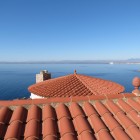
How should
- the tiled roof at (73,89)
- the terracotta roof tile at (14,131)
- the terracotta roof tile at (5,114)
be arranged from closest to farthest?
the terracotta roof tile at (14,131), the terracotta roof tile at (5,114), the tiled roof at (73,89)

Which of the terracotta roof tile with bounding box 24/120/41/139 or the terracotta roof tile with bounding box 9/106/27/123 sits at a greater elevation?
the terracotta roof tile with bounding box 9/106/27/123

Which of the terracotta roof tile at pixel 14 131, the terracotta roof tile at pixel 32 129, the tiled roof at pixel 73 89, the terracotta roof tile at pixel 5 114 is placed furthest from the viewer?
the tiled roof at pixel 73 89

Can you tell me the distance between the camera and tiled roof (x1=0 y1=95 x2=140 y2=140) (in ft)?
14.7

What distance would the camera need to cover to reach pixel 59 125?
194 inches

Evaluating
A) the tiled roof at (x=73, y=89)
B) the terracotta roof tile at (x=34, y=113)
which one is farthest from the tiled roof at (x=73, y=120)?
the tiled roof at (x=73, y=89)

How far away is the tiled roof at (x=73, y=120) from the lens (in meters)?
4.49

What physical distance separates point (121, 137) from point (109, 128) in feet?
1.58

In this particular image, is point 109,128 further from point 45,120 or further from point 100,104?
point 45,120

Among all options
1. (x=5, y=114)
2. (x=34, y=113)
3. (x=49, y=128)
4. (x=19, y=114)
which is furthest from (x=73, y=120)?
(x=5, y=114)

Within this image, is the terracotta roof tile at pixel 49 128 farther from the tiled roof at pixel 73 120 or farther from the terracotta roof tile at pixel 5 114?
the terracotta roof tile at pixel 5 114

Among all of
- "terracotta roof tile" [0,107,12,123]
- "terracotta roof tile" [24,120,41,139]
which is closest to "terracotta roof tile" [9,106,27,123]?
"terracotta roof tile" [0,107,12,123]

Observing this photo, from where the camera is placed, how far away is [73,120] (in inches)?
205

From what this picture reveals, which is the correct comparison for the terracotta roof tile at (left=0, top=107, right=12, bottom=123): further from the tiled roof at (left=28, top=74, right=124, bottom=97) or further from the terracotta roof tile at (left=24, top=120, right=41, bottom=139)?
the tiled roof at (left=28, top=74, right=124, bottom=97)

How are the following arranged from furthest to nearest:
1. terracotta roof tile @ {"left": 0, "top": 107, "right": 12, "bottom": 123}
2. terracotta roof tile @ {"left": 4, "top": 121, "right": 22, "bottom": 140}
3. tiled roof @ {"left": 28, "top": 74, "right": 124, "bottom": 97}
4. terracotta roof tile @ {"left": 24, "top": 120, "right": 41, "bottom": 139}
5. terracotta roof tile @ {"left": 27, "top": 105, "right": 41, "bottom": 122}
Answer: tiled roof @ {"left": 28, "top": 74, "right": 124, "bottom": 97}
terracotta roof tile @ {"left": 27, "top": 105, "right": 41, "bottom": 122}
terracotta roof tile @ {"left": 0, "top": 107, "right": 12, "bottom": 123}
terracotta roof tile @ {"left": 24, "top": 120, "right": 41, "bottom": 139}
terracotta roof tile @ {"left": 4, "top": 121, "right": 22, "bottom": 140}
